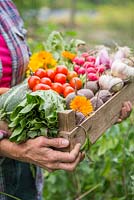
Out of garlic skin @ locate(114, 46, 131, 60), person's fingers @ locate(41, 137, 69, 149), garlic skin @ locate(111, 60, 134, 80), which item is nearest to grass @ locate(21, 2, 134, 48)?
garlic skin @ locate(114, 46, 131, 60)

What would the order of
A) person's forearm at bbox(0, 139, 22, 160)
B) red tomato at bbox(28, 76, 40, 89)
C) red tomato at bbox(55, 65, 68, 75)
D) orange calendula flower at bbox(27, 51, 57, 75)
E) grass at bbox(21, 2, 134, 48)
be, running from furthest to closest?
grass at bbox(21, 2, 134, 48)
orange calendula flower at bbox(27, 51, 57, 75)
red tomato at bbox(55, 65, 68, 75)
red tomato at bbox(28, 76, 40, 89)
person's forearm at bbox(0, 139, 22, 160)

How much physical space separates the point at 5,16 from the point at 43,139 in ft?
2.23

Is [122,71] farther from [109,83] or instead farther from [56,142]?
[56,142]

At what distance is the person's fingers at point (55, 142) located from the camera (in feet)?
5.67

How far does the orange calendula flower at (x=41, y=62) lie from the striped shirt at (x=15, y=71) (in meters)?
0.03

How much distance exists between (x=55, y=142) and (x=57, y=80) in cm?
34

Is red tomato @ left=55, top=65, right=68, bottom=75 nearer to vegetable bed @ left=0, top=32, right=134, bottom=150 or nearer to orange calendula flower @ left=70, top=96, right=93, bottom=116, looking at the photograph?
vegetable bed @ left=0, top=32, right=134, bottom=150

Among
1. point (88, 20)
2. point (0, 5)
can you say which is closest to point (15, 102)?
point (0, 5)

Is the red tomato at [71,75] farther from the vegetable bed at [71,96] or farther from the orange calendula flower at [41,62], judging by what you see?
the orange calendula flower at [41,62]

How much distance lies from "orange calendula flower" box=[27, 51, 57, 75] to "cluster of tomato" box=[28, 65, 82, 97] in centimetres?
12

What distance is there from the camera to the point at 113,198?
2.88m

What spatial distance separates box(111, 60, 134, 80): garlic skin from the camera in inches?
83.1

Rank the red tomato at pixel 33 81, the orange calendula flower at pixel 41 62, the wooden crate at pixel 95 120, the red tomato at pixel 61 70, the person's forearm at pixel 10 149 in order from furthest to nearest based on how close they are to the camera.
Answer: the orange calendula flower at pixel 41 62
the red tomato at pixel 61 70
the red tomato at pixel 33 81
the person's forearm at pixel 10 149
the wooden crate at pixel 95 120

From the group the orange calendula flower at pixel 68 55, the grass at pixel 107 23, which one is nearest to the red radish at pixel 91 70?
the orange calendula flower at pixel 68 55
